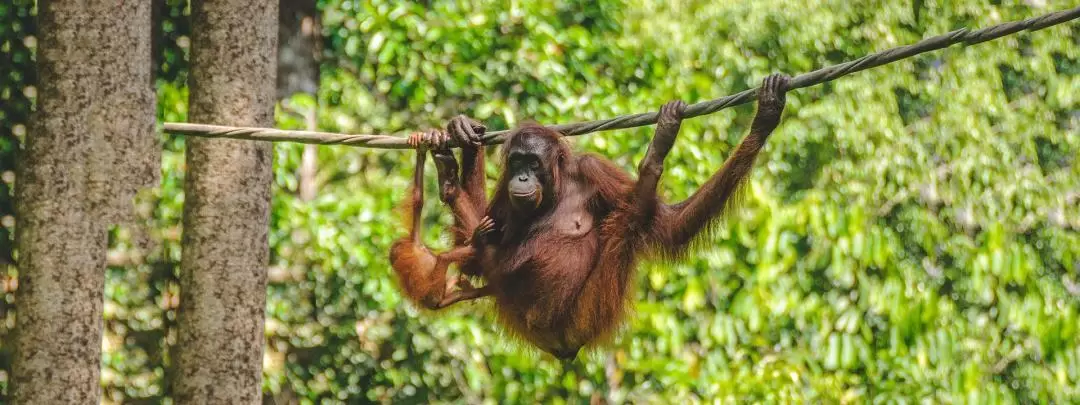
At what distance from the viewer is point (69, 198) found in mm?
4238

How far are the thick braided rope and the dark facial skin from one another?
79 mm

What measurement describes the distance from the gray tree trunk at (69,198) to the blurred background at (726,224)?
1.16m

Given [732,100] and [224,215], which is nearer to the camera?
[732,100]

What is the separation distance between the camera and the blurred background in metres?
5.60

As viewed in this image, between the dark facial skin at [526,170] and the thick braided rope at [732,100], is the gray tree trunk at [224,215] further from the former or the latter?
the dark facial skin at [526,170]

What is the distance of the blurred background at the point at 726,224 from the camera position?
5.60 m

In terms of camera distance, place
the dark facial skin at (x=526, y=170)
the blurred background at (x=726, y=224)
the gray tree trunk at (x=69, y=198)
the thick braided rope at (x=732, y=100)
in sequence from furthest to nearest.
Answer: the blurred background at (x=726, y=224) < the gray tree trunk at (x=69, y=198) < the dark facial skin at (x=526, y=170) < the thick braided rope at (x=732, y=100)

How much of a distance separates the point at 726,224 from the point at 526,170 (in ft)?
5.70

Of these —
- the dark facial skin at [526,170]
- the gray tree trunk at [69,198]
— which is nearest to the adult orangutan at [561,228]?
the dark facial skin at [526,170]

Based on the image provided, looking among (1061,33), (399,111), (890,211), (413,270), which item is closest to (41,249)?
(413,270)

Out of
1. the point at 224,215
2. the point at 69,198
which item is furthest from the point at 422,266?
the point at 69,198

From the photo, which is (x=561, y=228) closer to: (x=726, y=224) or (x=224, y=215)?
(x=224, y=215)

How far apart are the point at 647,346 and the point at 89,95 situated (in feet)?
9.04

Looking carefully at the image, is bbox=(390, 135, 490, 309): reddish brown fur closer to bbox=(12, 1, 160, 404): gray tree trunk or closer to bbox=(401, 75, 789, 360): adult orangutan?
bbox=(401, 75, 789, 360): adult orangutan
